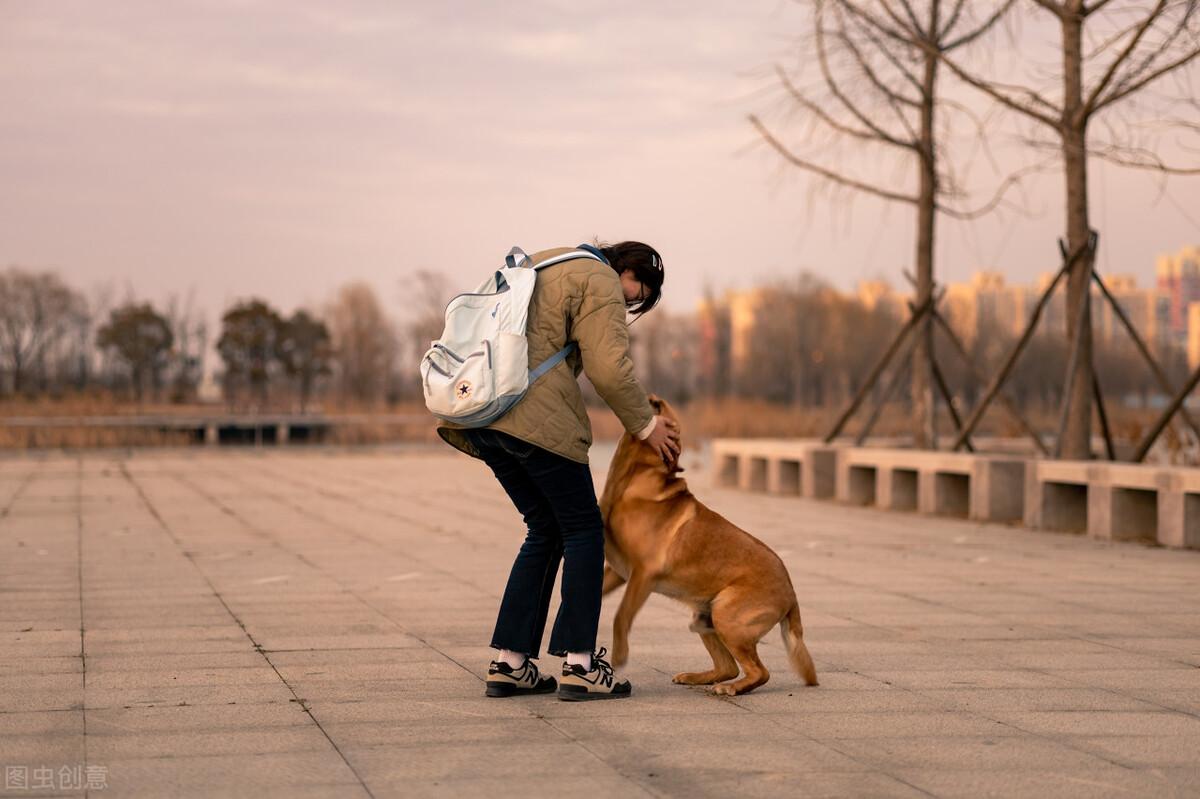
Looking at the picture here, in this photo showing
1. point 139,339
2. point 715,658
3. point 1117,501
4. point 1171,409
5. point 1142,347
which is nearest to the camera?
point 715,658

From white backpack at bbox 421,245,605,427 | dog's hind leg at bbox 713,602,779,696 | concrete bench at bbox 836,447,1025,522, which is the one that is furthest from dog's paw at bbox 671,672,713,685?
concrete bench at bbox 836,447,1025,522

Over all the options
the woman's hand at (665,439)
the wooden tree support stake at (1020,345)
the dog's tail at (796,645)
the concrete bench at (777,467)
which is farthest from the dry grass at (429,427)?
the woman's hand at (665,439)

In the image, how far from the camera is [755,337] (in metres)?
82.1

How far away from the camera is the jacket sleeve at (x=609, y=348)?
190 inches

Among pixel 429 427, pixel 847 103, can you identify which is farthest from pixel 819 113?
pixel 429 427

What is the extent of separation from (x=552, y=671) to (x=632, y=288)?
1561 mm

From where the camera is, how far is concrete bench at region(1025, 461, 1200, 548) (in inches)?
414

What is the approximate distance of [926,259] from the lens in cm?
1584

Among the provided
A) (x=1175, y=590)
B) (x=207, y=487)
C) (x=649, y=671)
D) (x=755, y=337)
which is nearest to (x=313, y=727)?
(x=649, y=671)

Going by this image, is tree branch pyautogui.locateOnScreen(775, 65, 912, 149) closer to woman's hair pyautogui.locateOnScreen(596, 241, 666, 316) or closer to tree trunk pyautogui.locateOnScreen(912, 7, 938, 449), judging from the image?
tree trunk pyautogui.locateOnScreen(912, 7, 938, 449)

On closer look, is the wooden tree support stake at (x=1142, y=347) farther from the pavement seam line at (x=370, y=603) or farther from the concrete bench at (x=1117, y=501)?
the pavement seam line at (x=370, y=603)

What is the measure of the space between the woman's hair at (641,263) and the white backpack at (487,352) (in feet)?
0.48

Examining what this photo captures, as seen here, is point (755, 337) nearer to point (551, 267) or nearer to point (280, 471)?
point (280, 471)

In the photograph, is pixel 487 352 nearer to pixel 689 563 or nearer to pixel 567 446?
pixel 567 446
